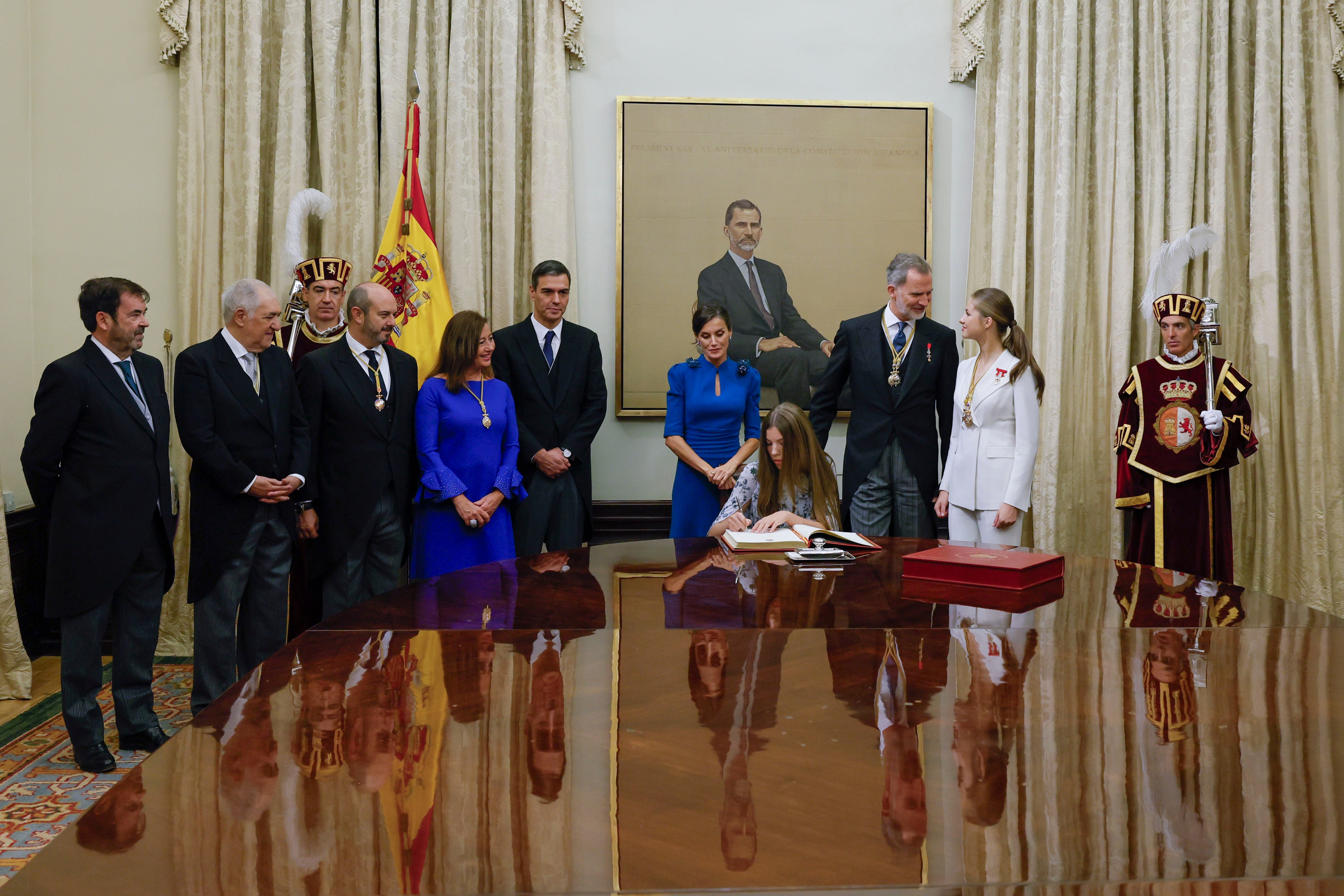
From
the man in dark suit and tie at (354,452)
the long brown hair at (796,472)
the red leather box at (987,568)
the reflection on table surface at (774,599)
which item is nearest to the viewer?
the reflection on table surface at (774,599)

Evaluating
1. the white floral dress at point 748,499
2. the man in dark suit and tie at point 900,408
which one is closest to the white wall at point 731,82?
the man in dark suit and tie at point 900,408

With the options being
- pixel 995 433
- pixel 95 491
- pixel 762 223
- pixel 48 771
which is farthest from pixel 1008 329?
pixel 48 771

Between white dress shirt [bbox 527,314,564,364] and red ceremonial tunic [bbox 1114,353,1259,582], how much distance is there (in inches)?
95.7

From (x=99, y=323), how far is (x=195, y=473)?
0.56 meters

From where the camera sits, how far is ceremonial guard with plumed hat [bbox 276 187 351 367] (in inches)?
163

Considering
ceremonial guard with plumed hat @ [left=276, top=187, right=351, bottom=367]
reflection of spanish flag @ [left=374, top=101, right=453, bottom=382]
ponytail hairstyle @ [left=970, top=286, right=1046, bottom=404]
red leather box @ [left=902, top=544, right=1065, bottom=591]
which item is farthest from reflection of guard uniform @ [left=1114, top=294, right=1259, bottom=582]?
ceremonial guard with plumed hat @ [left=276, top=187, right=351, bottom=367]

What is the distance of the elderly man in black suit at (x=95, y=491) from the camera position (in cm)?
323

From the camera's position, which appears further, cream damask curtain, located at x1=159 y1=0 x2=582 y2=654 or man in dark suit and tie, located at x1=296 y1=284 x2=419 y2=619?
cream damask curtain, located at x1=159 y1=0 x2=582 y2=654

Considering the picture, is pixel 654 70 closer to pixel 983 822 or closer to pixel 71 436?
pixel 71 436

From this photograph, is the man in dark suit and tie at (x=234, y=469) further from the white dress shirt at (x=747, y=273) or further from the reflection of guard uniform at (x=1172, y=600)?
the reflection of guard uniform at (x=1172, y=600)

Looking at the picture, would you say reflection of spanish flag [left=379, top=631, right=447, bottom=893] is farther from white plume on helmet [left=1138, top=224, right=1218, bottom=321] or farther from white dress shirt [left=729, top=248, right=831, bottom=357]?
white plume on helmet [left=1138, top=224, right=1218, bottom=321]

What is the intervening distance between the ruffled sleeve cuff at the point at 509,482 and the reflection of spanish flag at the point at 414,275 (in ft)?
2.39

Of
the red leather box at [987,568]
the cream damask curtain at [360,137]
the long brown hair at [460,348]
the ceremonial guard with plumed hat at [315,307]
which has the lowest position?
the red leather box at [987,568]

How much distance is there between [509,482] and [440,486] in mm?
277
